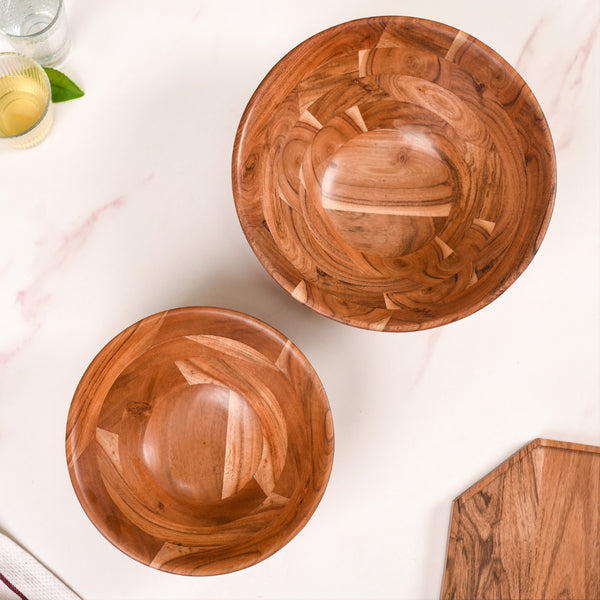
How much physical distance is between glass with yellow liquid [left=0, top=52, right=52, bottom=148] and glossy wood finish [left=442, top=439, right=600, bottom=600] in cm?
81

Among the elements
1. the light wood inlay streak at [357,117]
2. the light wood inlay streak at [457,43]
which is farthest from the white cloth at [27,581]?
the light wood inlay streak at [457,43]

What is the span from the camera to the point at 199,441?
2.90 ft

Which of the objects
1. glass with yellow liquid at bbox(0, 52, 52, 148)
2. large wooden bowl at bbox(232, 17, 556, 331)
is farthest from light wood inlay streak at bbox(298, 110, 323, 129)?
glass with yellow liquid at bbox(0, 52, 52, 148)

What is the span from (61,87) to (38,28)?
112 millimetres

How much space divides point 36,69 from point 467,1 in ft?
2.12

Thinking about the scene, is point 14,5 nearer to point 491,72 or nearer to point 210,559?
point 491,72

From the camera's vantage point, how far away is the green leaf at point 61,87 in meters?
0.91

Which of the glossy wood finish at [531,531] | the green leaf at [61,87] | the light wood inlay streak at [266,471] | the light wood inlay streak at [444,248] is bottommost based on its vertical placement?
the glossy wood finish at [531,531]

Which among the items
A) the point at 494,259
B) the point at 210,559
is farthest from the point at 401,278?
the point at 210,559

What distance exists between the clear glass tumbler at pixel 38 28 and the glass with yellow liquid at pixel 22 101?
0.03 meters

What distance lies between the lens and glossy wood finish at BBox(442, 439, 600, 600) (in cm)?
94

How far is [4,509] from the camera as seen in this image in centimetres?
92

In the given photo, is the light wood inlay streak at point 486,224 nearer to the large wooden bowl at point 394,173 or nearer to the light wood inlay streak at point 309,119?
the large wooden bowl at point 394,173

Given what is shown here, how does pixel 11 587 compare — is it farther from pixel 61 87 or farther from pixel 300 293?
pixel 61 87
